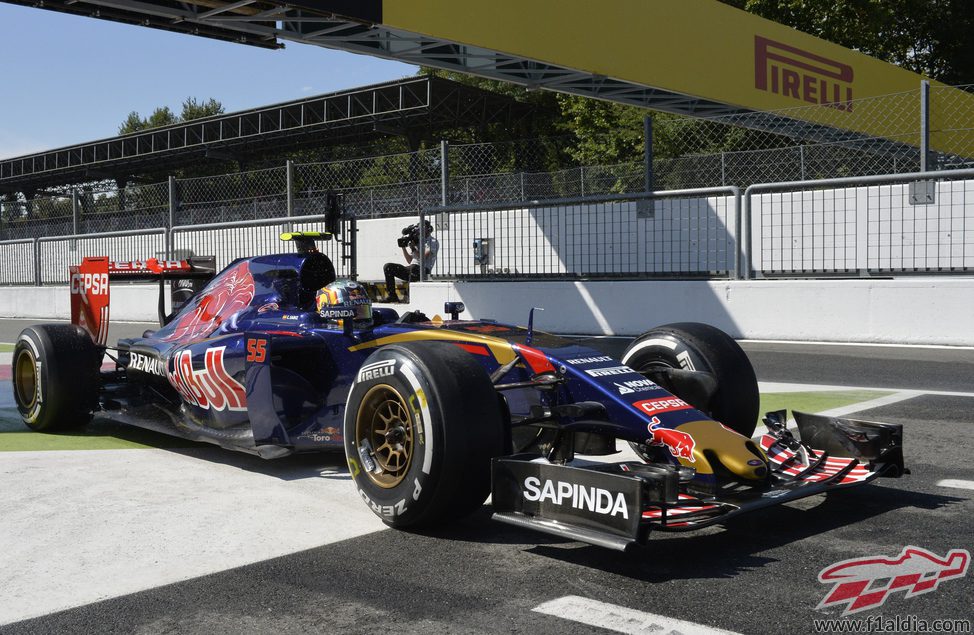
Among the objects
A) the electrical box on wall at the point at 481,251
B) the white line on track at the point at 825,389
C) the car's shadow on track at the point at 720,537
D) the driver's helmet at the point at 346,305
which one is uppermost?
the electrical box on wall at the point at 481,251

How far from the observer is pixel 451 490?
3.66 m

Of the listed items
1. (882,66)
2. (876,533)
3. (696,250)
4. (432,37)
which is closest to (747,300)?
(696,250)

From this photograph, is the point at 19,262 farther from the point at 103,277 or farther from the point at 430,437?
the point at 430,437

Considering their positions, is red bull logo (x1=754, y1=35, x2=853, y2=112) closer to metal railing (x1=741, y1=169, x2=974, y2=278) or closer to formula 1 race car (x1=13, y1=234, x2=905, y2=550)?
metal railing (x1=741, y1=169, x2=974, y2=278)

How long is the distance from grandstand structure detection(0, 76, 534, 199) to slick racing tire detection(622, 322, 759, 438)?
27.8m

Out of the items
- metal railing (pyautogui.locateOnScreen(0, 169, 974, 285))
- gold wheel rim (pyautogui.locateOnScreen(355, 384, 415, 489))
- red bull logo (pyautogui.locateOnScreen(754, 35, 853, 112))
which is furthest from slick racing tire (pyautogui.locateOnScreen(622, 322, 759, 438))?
red bull logo (pyautogui.locateOnScreen(754, 35, 853, 112))

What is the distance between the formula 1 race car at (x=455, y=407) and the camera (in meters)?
3.53

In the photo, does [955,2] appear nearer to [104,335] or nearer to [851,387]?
[851,387]

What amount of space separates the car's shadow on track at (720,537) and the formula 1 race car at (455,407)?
0.17 metres

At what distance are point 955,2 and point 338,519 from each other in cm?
3671

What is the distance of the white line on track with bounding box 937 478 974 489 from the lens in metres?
4.38

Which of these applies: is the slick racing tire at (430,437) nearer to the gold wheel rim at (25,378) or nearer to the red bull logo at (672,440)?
the red bull logo at (672,440)

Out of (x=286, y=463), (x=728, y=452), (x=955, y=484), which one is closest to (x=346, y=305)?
(x=286, y=463)

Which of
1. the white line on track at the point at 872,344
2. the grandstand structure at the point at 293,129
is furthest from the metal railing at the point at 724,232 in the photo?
the grandstand structure at the point at 293,129
